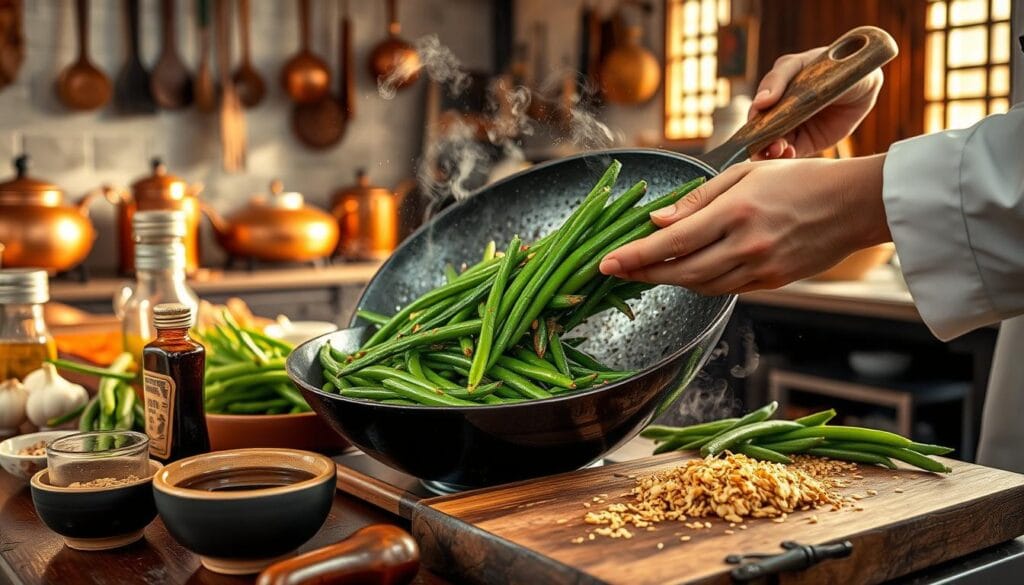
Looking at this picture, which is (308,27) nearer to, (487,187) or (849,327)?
(849,327)

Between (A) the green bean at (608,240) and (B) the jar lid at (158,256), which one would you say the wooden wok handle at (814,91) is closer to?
(A) the green bean at (608,240)

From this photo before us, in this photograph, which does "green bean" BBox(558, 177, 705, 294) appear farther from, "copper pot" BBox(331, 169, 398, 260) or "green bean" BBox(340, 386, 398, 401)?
"copper pot" BBox(331, 169, 398, 260)

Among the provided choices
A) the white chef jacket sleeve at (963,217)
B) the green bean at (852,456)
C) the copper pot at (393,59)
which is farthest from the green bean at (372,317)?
the copper pot at (393,59)

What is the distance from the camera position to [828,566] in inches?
34.9

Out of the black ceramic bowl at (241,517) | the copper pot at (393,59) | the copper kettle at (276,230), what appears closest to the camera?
the black ceramic bowl at (241,517)

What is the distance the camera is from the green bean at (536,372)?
3.52ft

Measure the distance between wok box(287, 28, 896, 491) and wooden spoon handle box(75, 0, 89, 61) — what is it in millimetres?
4003

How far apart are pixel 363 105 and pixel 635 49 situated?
5.29 ft

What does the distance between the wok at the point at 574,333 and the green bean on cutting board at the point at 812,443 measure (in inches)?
4.7

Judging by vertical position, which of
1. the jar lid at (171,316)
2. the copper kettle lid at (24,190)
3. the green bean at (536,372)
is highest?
the copper kettle lid at (24,190)

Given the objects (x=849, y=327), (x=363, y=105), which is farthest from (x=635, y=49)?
(x=849, y=327)

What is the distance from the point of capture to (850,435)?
117 cm

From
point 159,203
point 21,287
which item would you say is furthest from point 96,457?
point 159,203

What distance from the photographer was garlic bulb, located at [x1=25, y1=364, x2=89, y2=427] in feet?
4.92
